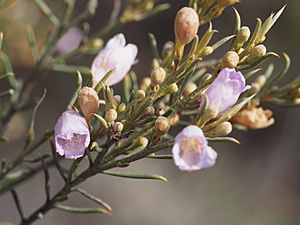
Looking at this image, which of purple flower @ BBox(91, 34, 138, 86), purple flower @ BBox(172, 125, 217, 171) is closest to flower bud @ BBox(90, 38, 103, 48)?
purple flower @ BBox(91, 34, 138, 86)

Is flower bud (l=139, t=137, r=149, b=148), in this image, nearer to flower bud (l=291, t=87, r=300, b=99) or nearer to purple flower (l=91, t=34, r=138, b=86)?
purple flower (l=91, t=34, r=138, b=86)

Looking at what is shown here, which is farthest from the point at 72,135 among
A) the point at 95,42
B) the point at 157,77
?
the point at 95,42

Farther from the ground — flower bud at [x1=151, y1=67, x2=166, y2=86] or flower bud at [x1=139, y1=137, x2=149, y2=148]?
flower bud at [x1=151, y1=67, x2=166, y2=86]

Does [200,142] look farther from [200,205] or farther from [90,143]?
[200,205]

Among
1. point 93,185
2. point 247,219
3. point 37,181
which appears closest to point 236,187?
point 247,219

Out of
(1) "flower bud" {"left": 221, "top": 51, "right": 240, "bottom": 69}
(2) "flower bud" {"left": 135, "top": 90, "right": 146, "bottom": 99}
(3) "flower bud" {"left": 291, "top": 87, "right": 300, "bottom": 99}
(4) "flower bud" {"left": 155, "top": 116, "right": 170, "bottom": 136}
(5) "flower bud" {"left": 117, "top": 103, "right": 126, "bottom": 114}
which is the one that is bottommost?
(3) "flower bud" {"left": 291, "top": 87, "right": 300, "bottom": 99}

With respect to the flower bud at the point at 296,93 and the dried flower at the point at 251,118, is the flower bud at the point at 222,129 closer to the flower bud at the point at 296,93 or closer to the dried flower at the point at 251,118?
the dried flower at the point at 251,118
